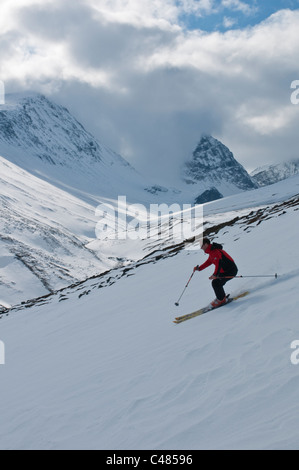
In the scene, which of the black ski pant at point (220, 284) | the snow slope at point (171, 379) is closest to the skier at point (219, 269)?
the black ski pant at point (220, 284)

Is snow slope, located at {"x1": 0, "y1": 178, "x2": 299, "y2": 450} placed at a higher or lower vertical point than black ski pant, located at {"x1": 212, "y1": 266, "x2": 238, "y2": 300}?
lower

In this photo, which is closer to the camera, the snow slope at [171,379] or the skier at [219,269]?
the snow slope at [171,379]

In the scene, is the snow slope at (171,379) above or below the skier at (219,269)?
below

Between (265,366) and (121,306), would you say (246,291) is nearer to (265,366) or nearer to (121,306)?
(265,366)

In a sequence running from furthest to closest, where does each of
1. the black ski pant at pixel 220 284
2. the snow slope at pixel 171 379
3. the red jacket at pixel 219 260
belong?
the red jacket at pixel 219 260 < the black ski pant at pixel 220 284 < the snow slope at pixel 171 379

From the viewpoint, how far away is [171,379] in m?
7.27

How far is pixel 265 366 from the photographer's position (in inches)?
254

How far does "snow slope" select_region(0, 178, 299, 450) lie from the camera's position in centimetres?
544

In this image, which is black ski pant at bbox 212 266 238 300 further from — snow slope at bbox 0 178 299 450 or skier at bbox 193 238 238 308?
snow slope at bbox 0 178 299 450

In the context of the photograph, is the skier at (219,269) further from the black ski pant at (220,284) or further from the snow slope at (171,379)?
the snow slope at (171,379)

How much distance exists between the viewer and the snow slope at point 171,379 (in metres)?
5.44

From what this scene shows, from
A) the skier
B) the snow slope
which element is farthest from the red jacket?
the snow slope

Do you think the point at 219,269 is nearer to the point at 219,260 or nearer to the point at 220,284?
the point at 219,260

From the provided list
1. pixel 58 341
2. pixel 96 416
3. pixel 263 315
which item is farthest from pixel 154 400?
pixel 58 341
